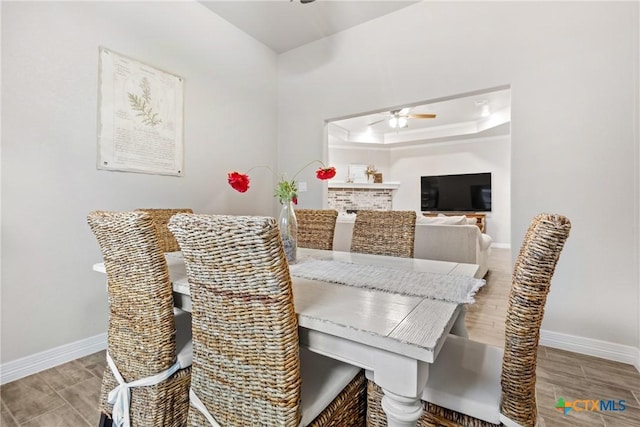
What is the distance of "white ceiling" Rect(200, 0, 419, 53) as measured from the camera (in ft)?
9.27

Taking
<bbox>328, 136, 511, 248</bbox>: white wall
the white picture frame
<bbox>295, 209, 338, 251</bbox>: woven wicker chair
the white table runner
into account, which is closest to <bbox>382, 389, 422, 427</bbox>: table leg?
the white table runner

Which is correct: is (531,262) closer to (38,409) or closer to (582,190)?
(582,190)

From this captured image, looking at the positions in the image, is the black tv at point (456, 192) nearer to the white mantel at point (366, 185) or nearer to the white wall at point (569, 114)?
the white mantel at point (366, 185)

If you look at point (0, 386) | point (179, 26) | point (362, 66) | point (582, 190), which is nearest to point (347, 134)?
point (362, 66)

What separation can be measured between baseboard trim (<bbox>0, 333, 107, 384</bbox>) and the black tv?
6.86 meters

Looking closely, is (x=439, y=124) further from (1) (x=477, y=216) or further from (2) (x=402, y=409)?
(2) (x=402, y=409)

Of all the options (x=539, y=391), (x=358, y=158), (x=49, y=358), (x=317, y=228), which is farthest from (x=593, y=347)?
(x=358, y=158)

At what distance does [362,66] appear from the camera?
3105 mm

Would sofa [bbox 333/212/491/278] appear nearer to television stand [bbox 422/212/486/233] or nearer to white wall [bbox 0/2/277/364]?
white wall [bbox 0/2/277/364]

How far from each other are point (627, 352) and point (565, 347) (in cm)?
31

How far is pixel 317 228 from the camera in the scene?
6.91 feet

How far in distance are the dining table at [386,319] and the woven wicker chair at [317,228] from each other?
804mm

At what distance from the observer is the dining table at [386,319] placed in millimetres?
684

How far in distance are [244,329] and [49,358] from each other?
1.98 metres
